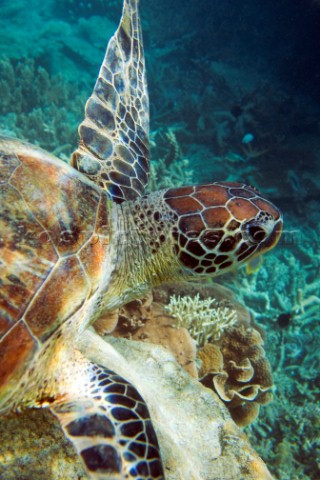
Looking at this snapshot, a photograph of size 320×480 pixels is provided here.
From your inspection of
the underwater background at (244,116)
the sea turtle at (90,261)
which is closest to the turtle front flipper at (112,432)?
the sea turtle at (90,261)

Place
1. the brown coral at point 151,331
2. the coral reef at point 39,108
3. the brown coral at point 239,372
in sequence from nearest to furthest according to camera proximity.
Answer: the brown coral at point 151,331
the brown coral at point 239,372
the coral reef at point 39,108

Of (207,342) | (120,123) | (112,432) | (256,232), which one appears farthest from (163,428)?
(120,123)

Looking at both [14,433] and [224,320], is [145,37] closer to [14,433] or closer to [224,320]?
[224,320]

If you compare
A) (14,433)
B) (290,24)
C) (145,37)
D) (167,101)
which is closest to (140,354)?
(14,433)

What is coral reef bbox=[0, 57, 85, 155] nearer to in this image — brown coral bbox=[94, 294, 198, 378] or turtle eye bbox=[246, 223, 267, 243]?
brown coral bbox=[94, 294, 198, 378]

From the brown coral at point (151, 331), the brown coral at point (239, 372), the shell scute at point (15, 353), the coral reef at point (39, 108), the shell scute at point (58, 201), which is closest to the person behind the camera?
the shell scute at point (15, 353)

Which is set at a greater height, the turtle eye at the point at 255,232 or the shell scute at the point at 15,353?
the turtle eye at the point at 255,232

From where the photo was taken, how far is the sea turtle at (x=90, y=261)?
145cm

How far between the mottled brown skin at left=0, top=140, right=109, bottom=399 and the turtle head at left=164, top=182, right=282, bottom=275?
58 cm

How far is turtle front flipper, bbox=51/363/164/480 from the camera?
1.31 m

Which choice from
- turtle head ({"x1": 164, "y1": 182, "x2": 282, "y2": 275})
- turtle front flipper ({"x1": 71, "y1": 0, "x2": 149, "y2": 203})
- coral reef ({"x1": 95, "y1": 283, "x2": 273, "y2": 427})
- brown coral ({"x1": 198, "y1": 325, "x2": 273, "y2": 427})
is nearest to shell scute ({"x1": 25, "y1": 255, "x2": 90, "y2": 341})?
turtle head ({"x1": 164, "y1": 182, "x2": 282, "y2": 275})

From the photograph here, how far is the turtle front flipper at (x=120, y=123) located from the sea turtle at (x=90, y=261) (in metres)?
0.02

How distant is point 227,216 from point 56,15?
2066cm

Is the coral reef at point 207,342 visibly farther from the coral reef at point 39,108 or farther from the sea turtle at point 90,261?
the coral reef at point 39,108
